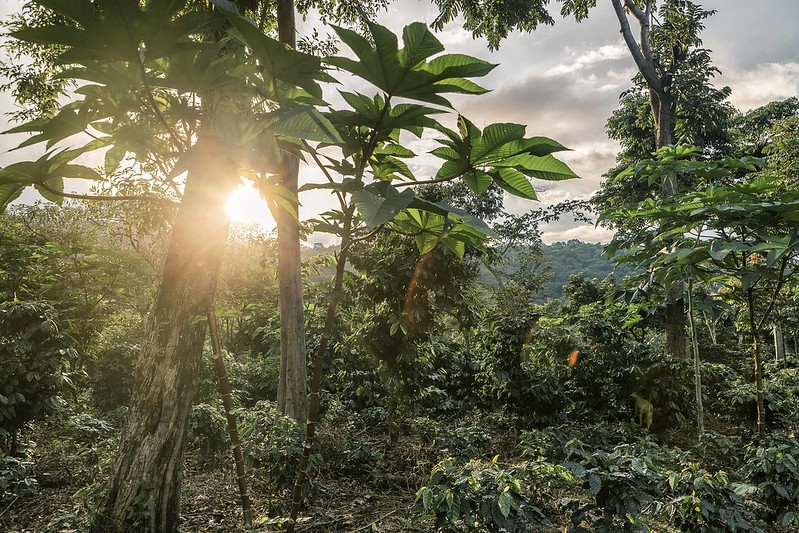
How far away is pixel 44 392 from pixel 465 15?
854cm

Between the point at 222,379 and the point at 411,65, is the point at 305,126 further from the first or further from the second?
the point at 222,379

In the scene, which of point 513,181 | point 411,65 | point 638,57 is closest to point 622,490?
point 513,181

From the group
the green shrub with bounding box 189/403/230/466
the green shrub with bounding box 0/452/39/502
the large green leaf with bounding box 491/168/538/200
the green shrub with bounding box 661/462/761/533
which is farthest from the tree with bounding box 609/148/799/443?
the green shrub with bounding box 0/452/39/502

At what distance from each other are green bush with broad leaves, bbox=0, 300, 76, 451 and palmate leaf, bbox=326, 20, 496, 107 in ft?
14.5

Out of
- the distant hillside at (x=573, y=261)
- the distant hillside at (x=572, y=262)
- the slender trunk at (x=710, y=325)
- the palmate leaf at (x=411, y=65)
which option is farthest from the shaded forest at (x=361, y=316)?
the distant hillside at (x=573, y=261)

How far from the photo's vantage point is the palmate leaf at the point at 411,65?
727 millimetres

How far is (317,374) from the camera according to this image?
1239 millimetres

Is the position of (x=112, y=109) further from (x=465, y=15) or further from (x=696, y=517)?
(x=465, y=15)

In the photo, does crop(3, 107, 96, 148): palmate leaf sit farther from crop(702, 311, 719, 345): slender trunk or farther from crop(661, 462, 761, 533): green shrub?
crop(702, 311, 719, 345): slender trunk

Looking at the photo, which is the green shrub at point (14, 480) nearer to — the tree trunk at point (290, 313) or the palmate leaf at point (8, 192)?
the tree trunk at point (290, 313)

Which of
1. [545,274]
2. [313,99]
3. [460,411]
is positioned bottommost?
Answer: [460,411]

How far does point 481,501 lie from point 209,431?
306 cm

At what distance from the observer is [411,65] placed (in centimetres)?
75

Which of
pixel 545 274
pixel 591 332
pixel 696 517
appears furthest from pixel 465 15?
pixel 545 274
